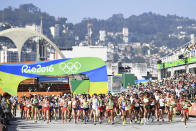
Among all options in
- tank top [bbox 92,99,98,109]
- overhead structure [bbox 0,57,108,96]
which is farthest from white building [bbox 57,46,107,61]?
tank top [bbox 92,99,98,109]

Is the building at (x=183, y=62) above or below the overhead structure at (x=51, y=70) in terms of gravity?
above

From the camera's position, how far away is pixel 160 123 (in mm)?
25641

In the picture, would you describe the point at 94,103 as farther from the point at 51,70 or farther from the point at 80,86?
the point at 80,86

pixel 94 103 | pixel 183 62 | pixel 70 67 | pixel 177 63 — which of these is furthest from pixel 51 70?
pixel 177 63

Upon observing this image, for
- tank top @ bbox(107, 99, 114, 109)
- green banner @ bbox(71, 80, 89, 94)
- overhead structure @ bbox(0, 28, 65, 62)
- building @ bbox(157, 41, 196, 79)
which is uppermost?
overhead structure @ bbox(0, 28, 65, 62)

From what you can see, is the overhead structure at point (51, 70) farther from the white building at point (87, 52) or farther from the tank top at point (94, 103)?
the white building at point (87, 52)

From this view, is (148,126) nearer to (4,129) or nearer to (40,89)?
(4,129)

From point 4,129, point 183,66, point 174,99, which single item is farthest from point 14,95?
point 183,66

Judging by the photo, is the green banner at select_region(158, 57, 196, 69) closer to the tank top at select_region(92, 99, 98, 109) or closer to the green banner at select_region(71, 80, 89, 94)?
the green banner at select_region(71, 80, 89, 94)

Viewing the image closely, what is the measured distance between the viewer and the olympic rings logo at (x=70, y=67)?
114ft

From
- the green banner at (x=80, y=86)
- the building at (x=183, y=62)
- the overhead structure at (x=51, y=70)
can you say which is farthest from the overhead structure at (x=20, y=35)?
the overhead structure at (x=51, y=70)

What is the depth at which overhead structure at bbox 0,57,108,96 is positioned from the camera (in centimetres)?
3481

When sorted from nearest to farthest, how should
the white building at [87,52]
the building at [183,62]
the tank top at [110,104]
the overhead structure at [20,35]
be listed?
the tank top at [110,104] < the building at [183,62] < the overhead structure at [20,35] < the white building at [87,52]

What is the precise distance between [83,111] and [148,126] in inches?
197
